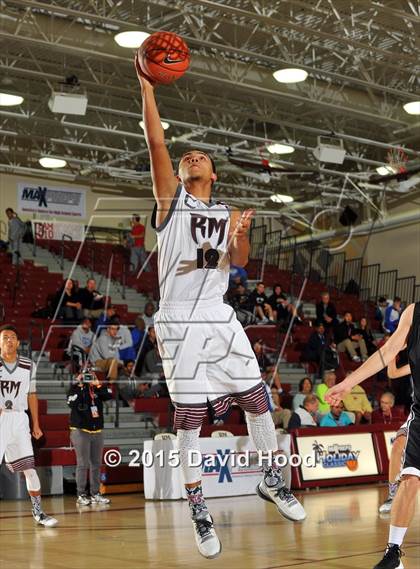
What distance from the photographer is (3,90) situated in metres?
21.9

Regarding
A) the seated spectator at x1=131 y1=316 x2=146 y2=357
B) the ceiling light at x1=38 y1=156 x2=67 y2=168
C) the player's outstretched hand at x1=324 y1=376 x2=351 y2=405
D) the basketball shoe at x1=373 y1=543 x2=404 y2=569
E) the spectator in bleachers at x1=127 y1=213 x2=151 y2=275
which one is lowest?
the basketball shoe at x1=373 y1=543 x2=404 y2=569

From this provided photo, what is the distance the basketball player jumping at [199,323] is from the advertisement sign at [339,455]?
30.9ft

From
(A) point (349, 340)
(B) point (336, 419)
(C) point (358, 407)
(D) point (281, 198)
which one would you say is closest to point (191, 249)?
(B) point (336, 419)

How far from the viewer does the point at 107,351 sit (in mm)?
14867

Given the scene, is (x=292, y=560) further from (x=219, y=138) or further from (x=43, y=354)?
(x=219, y=138)

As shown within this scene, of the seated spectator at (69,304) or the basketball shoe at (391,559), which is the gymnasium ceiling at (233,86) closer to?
the seated spectator at (69,304)

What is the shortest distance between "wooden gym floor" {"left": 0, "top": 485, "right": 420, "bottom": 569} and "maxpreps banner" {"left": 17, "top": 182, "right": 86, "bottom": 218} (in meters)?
14.5

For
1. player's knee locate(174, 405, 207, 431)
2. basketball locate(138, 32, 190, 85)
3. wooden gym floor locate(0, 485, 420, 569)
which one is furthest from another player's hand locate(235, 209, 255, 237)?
wooden gym floor locate(0, 485, 420, 569)

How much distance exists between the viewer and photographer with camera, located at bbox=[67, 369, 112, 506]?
12039mm

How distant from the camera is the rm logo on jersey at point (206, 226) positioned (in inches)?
175

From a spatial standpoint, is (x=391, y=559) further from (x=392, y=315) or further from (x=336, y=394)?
(x=392, y=315)

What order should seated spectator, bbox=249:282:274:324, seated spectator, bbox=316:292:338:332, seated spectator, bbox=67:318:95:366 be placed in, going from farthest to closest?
seated spectator, bbox=316:292:338:332
seated spectator, bbox=249:282:274:324
seated spectator, bbox=67:318:95:366

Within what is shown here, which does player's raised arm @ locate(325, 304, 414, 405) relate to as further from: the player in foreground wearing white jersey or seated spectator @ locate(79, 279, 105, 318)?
seated spectator @ locate(79, 279, 105, 318)

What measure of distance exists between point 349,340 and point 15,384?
11.3 meters
